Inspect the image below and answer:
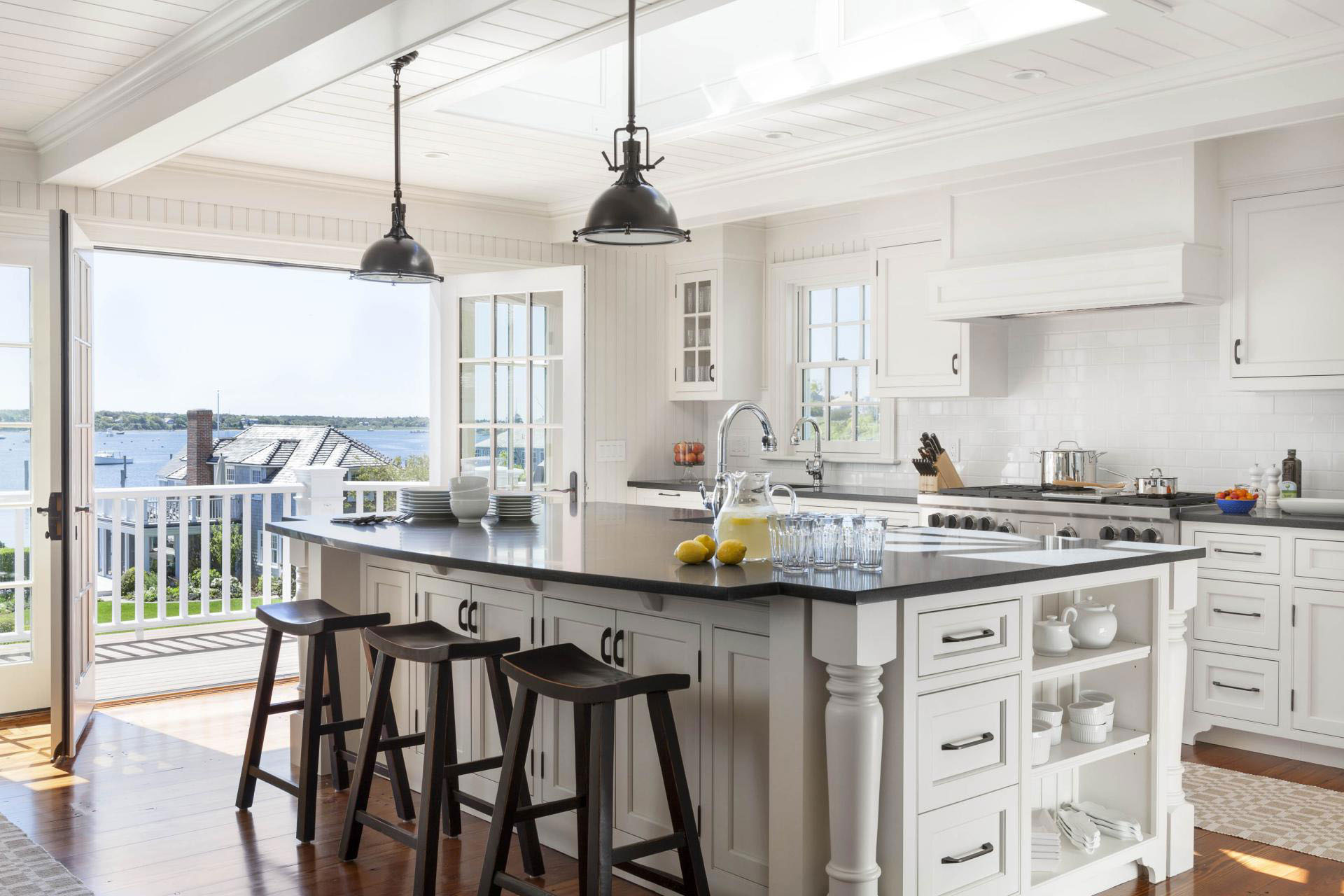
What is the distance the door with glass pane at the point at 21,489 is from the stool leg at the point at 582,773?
3.43 metres

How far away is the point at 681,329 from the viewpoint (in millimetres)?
7137

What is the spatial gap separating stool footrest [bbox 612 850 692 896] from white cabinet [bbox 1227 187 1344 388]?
11.1 feet

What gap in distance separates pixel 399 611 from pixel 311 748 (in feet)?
2.13

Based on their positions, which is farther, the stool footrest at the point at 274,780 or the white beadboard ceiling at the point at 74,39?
the stool footrest at the point at 274,780

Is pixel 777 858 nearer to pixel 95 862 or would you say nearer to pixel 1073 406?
pixel 95 862

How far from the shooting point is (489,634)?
3.62m

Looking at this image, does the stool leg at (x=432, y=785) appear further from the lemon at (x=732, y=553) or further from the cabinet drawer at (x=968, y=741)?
the cabinet drawer at (x=968, y=741)

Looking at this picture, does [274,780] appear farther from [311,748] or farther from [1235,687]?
[1235,687]

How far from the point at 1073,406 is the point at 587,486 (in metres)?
2.81

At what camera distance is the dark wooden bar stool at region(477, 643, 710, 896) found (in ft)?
8.44

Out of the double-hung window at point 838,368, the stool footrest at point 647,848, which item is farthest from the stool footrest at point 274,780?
the double-hung window at point 838,368

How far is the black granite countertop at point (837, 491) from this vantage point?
569 cm

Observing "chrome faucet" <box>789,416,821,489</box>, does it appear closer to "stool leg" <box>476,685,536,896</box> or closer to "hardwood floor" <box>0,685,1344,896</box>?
"hardwood floor" <box>0,685,1344,896</box>

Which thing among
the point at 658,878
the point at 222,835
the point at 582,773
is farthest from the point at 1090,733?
the point at 222,835
